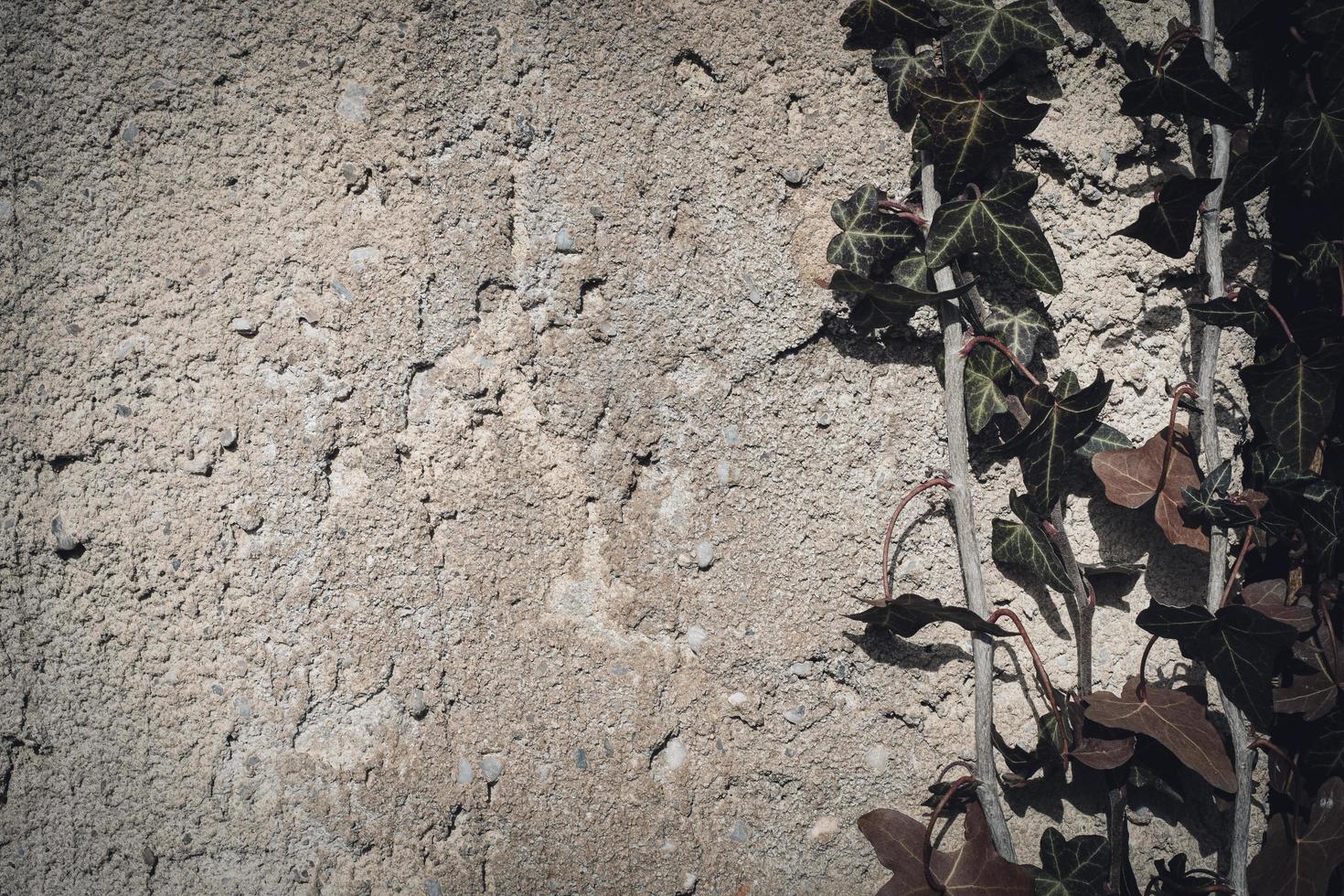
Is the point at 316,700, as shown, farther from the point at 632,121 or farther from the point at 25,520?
the point at 632,121

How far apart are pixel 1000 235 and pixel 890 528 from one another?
0.40m

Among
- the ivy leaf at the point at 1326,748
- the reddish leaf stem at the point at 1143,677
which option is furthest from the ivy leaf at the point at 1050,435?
the ivy leaf at the point at 1326,748

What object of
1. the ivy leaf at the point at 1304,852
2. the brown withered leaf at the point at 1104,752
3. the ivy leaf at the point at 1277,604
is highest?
the ivy leaf at the point at 1277,604

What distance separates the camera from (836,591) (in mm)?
997

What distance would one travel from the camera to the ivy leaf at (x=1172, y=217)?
3.14ft

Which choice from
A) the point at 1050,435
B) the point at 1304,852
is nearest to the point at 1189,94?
the point at 1050,435

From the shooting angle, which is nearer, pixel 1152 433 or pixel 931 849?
pixel 931 849

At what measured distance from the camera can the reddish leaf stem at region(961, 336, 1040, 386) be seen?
97 centimetres

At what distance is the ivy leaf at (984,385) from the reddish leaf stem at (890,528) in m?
0.09

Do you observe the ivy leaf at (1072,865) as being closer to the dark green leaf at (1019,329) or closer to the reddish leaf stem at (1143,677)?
the reddish leaf stem at (1143,677)

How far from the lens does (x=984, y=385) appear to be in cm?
100

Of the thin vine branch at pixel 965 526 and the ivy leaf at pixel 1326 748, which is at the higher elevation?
the thin vine branch at pixel 965 526

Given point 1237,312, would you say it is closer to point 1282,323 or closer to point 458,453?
point 1282,323

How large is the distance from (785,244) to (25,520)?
39.2 inches
